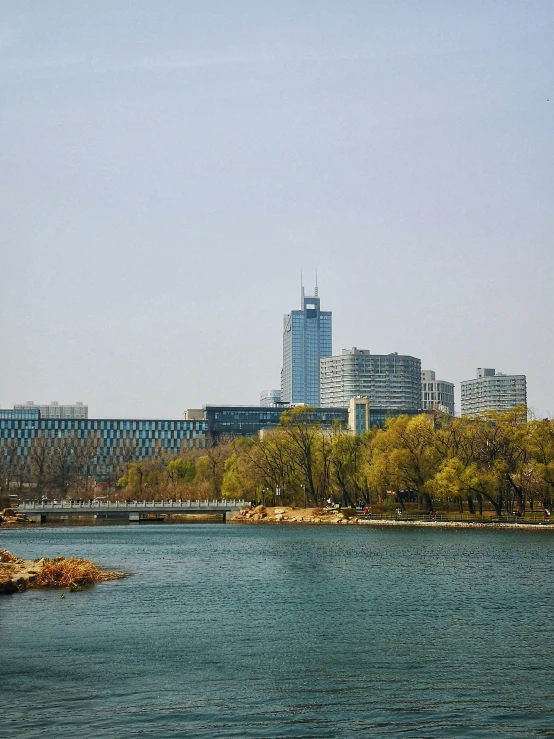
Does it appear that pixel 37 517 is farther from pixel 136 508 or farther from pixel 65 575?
pixel 65 575

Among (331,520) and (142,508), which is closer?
(331,520)

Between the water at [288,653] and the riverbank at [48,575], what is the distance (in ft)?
4.02

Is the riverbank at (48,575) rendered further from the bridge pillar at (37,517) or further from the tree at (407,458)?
the bridge pillar at (37,517)

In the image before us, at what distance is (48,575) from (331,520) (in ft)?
256

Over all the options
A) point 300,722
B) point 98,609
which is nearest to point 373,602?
point 98,609

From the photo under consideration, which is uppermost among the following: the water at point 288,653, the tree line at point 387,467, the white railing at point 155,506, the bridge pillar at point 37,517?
the tree line at point 387,467

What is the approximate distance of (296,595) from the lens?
166 feet

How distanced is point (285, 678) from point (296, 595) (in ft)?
66.8

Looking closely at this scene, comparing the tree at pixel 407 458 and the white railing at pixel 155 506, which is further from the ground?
the tree at pixel 407 458

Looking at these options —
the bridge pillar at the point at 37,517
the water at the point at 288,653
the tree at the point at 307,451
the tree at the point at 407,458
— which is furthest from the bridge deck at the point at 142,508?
the water at the point at 288,653

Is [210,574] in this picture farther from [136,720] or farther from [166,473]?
[166,473]

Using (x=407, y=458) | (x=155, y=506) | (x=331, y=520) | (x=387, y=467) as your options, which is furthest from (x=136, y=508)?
(x=407, y=458)

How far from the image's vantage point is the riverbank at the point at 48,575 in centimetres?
5181

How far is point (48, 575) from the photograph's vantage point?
54.7 metres
